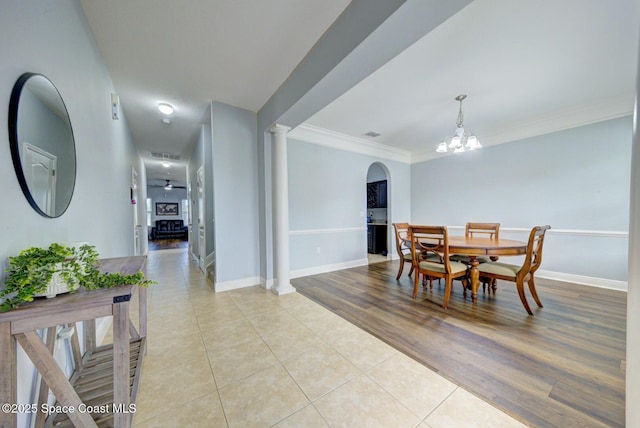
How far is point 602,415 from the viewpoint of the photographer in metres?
1.21

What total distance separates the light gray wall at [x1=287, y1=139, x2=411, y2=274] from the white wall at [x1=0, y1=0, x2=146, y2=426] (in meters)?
2.28

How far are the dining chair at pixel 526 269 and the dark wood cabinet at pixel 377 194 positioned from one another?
3.23m

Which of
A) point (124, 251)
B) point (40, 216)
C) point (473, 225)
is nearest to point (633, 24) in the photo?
point (473, 225)

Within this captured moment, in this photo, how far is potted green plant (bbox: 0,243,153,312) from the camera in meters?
0.81

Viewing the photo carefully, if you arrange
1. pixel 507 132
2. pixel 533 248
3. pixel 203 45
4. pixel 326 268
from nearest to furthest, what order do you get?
pixel 203 45 < pixel 533 248 < pixel 507 132 < pixel 326 268

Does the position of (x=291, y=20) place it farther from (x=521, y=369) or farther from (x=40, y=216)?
(x=521, y=369)

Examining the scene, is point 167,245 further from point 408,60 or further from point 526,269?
point 526,269

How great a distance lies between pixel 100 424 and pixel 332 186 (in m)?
3.84

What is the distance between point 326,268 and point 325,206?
3.87 ft

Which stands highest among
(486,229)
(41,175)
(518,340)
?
(41,175)

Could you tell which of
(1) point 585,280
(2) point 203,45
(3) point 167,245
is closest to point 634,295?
(2) point 203,45

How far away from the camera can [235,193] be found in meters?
3.26

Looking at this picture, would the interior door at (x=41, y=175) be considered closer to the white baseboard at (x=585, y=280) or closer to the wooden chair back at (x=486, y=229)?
the wooden chair back at (x=486, y=229)

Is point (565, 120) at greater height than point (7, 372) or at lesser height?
greater
